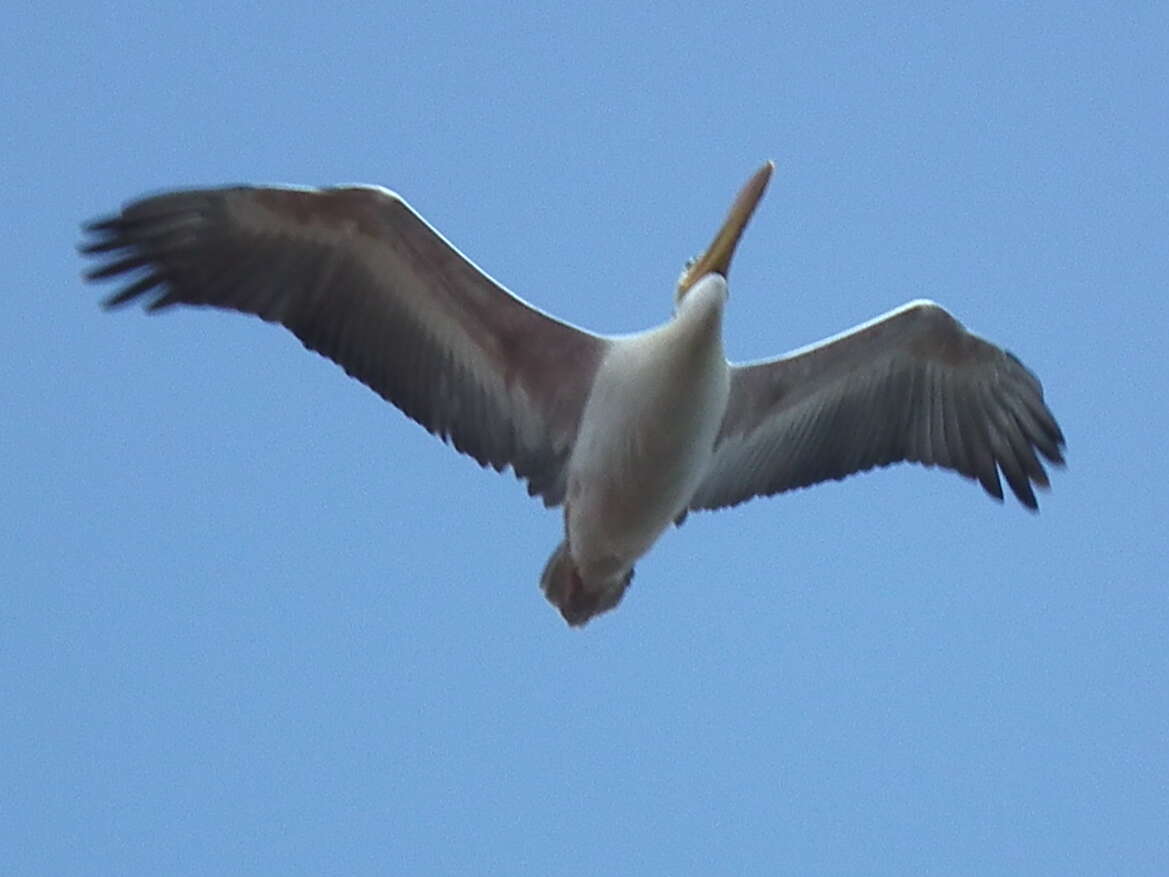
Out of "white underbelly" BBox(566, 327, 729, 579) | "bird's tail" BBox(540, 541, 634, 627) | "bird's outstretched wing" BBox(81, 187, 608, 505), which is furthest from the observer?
"bird's tail" BBox(540, 541, 634, 627)

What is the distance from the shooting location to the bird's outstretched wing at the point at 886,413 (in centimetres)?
1169

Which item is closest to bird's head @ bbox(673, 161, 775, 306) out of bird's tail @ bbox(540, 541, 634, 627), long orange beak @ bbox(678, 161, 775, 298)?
long orange beak @ bbox(678, 161, 775, 298)

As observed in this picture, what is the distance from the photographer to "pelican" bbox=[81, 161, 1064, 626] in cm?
1088

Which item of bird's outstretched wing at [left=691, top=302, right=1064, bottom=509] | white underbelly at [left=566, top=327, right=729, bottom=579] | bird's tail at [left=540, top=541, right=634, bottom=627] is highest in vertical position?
bird's outstretched wing at [left=691, top=302, right=1064, bottom=509]

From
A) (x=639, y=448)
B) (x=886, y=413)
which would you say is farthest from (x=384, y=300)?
(x=886, y=413)

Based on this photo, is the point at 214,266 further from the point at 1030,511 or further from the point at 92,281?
the point at 1030,511

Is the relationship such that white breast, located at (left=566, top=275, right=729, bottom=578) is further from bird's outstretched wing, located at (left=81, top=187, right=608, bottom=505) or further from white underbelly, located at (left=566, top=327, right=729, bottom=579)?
bird's outstretched wing, located at (left=81, top=187, right=608, bottom=505)

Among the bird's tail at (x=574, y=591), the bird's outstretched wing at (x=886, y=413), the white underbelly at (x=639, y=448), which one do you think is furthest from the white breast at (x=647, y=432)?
the bird's outstretched wing at (x=886, y=413)

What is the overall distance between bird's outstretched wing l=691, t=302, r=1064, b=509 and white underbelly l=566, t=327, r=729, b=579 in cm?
61

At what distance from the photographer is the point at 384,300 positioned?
11344mm

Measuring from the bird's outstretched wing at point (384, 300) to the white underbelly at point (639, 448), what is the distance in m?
0.34

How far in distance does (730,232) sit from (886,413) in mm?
1481

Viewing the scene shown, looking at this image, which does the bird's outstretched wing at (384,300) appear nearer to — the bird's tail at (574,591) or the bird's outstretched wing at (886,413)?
the bird's tail at (574,591)

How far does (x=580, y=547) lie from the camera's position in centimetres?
1112
